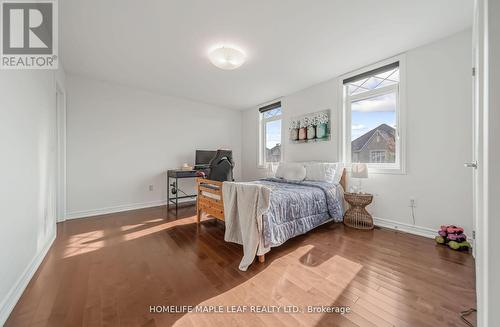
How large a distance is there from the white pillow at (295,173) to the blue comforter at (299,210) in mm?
149

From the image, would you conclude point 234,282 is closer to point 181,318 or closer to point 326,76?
point 181,318

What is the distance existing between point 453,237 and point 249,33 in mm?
3304

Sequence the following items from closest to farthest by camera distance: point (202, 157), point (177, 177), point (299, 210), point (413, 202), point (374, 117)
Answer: point (299, 210) < point (413, 202) < point (374, 117) < point (177, 177) < point (202, 157)

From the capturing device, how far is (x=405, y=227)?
8.99 feet

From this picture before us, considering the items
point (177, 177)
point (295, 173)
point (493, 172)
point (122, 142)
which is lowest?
point (177, 177)

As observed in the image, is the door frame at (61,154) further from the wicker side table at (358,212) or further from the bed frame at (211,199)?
the wicker side table at (358,212)

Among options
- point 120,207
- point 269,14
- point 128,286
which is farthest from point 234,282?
point 120,207

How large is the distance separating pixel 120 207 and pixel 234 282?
331 centimetres

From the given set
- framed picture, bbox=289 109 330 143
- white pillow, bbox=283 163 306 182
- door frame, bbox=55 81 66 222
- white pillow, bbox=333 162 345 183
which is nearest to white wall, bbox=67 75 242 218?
door frame, bbox=55 81 66 222

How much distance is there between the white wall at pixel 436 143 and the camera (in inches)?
90.7

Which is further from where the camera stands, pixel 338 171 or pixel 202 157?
pixel 202 157

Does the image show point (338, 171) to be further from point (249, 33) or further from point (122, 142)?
point (122, 142)

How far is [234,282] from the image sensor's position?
64.1 inches

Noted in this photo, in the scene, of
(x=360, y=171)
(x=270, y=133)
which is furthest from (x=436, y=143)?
(x=270, y=133)
